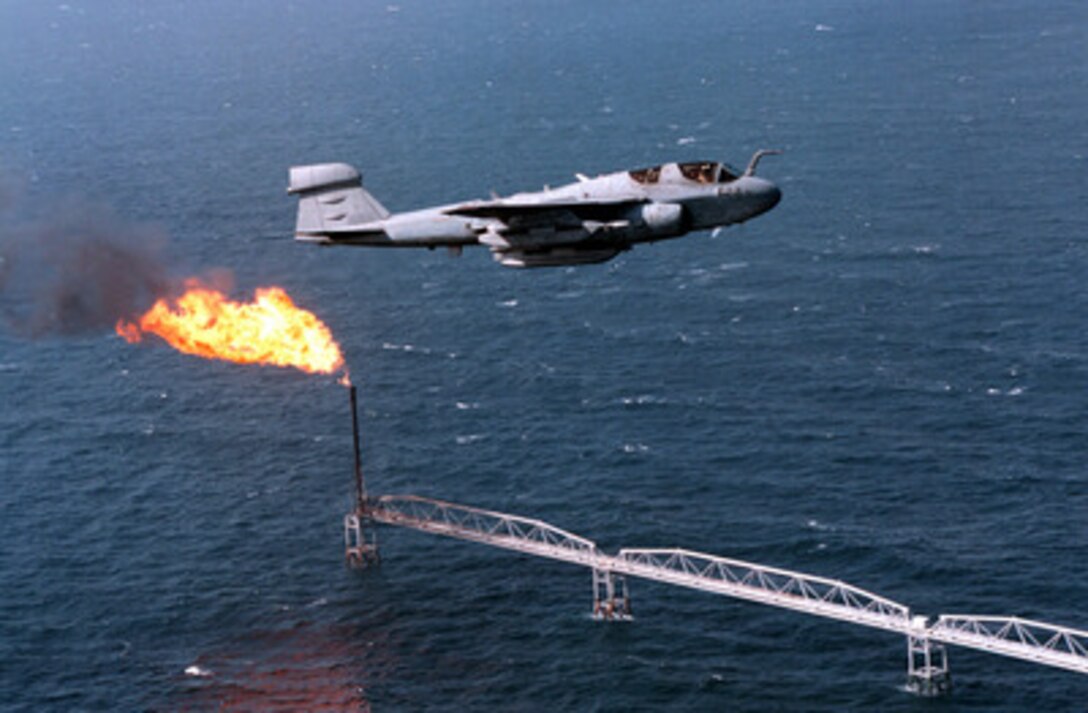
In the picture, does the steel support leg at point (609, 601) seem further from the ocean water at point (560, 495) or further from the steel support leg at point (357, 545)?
the steel support leg at point (357, 545)

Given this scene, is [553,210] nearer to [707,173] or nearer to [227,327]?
[707,173]

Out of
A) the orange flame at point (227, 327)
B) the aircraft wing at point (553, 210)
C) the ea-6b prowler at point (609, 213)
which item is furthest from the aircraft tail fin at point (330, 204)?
the orange flame at point (227, 327)

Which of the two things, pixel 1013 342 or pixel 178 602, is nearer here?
pixel 178 602

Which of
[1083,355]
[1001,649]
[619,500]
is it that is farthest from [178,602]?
[1083,355]

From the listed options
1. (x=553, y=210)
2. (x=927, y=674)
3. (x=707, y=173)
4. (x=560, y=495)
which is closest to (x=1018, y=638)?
(x=927, y=674)

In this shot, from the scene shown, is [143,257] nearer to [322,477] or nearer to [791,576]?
[322,477]

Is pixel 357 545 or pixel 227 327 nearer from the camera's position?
pixel 227 327
